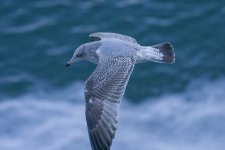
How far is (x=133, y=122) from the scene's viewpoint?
54.9ft

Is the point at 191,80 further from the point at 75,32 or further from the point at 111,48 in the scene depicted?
the point at 111,48

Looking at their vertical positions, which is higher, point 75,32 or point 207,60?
point 75,32

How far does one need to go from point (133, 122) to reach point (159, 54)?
5.02 m

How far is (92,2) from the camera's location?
18.6 m

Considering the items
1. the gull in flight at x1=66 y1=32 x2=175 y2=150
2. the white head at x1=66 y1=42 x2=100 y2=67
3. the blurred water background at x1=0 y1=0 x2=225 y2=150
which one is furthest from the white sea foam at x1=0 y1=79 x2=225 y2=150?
the white head at x1=66 y1=42 x2=100 y2=67

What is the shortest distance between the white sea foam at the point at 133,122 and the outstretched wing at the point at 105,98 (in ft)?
17.6

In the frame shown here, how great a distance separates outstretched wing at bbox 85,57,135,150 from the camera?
10297mm

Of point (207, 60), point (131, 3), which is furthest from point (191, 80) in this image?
point (131, 3)

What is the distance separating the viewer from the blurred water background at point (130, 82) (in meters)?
16.6

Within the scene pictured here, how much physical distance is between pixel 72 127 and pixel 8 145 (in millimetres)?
1456

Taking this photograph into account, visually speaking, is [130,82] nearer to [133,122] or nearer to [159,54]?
[133,122]

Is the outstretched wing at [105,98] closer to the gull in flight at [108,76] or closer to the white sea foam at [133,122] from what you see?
the gull in flight at [108,76]

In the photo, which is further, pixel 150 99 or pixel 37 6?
pixel 37 6

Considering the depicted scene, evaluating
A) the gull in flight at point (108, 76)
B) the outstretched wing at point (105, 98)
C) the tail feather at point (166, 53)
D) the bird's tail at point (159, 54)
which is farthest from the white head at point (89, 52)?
the tail feather at point (166, 53)
